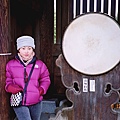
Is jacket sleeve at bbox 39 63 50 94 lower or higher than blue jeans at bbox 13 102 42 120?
higher

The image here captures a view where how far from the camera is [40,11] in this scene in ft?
14.3

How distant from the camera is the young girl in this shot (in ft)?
9.01

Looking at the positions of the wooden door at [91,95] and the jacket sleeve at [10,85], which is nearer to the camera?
the jacket sleeve at [10,85]

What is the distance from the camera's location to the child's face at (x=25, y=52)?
9.09 ft

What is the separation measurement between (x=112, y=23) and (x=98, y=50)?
0.37 meters

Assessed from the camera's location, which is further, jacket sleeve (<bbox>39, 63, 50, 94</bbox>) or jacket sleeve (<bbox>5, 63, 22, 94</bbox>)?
jacket sleeve (<bbox>39, 63, 50, 94</bbox>)

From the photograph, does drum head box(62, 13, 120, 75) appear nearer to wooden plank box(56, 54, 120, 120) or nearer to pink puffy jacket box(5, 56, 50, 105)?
wooden plank box(56, 54, 120, 120)

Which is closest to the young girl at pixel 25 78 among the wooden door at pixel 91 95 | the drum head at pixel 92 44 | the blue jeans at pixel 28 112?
the blue jeans at pixel 28 112

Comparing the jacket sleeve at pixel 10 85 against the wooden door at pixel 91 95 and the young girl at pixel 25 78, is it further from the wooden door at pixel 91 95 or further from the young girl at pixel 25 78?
the wooden door at pixel 91 95

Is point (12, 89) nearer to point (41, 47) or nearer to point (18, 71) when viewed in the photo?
point (18, 71)

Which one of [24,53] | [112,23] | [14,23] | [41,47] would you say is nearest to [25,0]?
[14,23]

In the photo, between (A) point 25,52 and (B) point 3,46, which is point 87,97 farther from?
(B) point 3,46

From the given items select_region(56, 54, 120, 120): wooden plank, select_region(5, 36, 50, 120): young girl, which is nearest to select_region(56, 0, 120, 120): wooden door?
select_region(56, 54, 120, 120): wooden plank

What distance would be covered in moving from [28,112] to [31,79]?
391 mm
